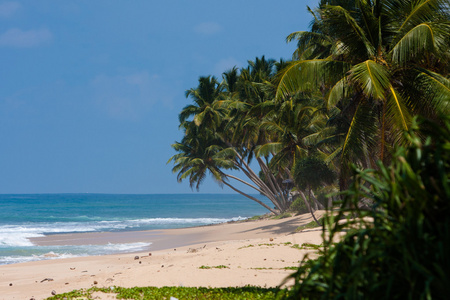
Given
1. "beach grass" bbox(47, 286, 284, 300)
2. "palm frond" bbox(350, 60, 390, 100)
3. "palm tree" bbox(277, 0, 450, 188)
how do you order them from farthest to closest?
"palm tree" bbox(277, 0, 450, 188) < "palm frond" bbox(350, 60, 390, 100) < "beach grass" bbox(47, 286, 284, 300)

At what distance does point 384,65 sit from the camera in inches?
514

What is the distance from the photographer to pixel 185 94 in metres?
39.7

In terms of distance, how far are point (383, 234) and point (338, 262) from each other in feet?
0.88

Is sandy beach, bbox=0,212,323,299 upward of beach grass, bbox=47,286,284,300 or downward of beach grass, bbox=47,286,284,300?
downward

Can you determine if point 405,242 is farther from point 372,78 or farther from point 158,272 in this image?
point 372,78

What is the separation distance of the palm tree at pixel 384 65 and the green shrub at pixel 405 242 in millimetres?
10111

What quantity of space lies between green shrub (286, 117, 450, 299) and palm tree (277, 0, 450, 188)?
33.2 ft

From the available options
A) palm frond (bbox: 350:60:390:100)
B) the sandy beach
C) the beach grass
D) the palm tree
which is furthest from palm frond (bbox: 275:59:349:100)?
the beach grass

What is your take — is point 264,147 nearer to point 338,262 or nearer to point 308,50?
point 308,50

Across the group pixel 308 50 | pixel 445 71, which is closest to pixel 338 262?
pixel 445 71

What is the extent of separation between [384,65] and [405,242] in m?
12.4

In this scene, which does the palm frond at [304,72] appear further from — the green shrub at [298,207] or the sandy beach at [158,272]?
the green shrub at [298,207]

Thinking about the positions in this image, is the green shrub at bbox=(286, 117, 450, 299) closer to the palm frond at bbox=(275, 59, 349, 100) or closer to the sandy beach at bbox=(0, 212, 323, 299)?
the sandy beach at bbox=(0, 212, 323, 299)

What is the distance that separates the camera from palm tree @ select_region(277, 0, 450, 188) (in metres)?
11.8
